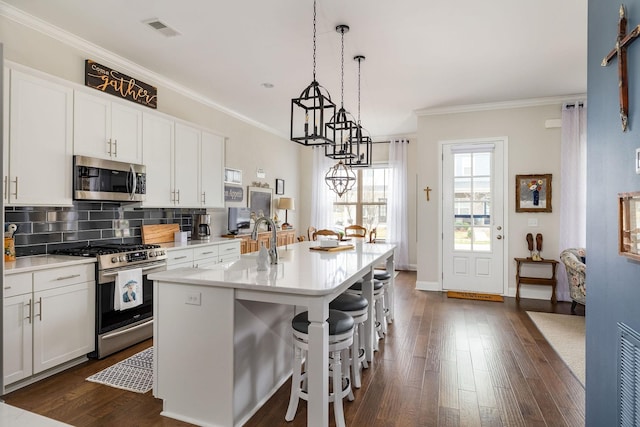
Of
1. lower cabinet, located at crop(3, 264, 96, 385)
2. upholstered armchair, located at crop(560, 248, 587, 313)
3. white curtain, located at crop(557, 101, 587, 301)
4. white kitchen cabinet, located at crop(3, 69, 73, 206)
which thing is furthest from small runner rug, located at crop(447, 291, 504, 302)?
white kitchen cabinet, located at crop(3, 69, 73, 206)

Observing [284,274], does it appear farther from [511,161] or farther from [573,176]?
[573,176]

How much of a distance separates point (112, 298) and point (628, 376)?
3.49 metres

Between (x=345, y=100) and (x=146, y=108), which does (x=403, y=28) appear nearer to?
(x=345, y=100)

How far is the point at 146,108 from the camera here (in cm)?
382

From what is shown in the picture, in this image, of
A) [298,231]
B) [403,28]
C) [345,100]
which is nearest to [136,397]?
[403,28]

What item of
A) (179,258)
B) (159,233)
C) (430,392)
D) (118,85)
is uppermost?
(118,85)

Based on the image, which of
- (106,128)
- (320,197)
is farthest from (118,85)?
(320,197)

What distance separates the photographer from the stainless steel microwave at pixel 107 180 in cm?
312

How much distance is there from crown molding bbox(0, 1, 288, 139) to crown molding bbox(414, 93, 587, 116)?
3414 mm

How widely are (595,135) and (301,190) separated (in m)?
6.98

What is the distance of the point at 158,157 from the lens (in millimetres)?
3977

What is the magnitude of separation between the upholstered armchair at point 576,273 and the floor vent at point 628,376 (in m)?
3.15

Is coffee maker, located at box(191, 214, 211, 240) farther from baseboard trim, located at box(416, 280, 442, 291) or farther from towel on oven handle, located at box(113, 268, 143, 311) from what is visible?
baseboard trim, located at box(416, 280, 442, 291)

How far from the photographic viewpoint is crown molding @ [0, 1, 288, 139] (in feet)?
9.66
